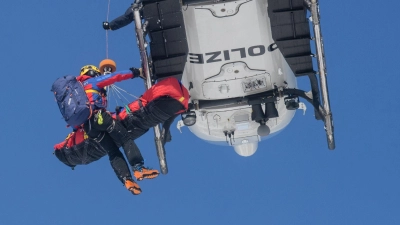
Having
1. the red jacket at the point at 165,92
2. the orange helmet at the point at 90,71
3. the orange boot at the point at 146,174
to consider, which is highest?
the orange helmet at the point at 90,71

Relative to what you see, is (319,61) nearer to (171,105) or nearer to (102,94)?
(171,105)

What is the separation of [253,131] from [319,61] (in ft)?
9.86

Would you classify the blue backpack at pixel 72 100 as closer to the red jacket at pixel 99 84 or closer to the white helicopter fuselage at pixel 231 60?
the red jacket at pixel 99 84

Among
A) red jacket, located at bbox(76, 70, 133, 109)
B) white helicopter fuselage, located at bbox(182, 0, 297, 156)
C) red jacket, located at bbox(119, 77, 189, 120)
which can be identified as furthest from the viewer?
white helicopter fuselage, located at bbox(182, 0, 297, 156)

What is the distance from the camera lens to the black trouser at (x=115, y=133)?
62.4ft

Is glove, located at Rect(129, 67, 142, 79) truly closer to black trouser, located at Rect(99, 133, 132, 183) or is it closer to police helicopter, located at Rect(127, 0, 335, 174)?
police helicopter, located at Rect(127, 0, 335, 174)

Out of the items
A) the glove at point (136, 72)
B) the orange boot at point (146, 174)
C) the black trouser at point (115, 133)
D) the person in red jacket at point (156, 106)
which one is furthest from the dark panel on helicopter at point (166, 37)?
the orange boot at point (146, 174)

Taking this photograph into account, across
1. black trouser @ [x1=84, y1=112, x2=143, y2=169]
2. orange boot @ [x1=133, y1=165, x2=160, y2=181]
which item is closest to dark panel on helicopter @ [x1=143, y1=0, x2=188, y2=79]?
black trouser @ [x1=84, y1=112, x2=143, y2=169]

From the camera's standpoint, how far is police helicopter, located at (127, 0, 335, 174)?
66.3 ft

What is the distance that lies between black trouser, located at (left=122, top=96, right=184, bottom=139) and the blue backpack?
1330mm

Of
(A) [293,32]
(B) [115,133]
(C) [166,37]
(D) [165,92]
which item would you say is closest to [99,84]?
(B) [115,133]

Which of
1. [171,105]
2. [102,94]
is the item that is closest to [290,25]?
[171,105]

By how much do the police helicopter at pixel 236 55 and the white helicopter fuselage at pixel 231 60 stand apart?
1.0 inches

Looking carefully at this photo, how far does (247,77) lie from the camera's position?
20922 mm
